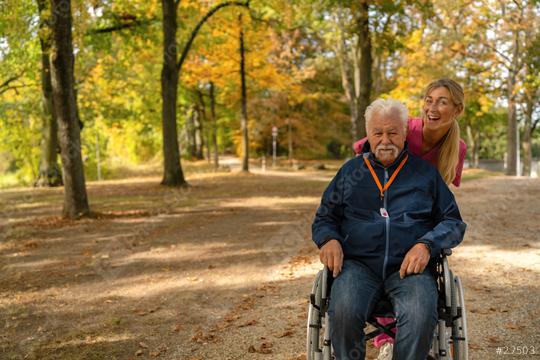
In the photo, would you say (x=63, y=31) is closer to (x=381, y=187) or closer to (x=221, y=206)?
(x=221, y=206)

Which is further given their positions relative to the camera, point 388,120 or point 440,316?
point 388,120

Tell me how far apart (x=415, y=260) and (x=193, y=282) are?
12.4 feet

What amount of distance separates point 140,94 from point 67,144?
56.5 ft

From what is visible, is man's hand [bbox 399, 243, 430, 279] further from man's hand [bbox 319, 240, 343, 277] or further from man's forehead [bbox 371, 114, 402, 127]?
man's forehead [bbox 371, 114, 402, 127]

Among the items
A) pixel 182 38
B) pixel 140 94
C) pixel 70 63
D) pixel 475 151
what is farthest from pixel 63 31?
pixel 475 151

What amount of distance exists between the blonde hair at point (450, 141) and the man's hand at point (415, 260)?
72 cm

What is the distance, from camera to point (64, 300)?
546 centimetres

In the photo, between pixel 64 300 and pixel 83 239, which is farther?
pixel 83 239

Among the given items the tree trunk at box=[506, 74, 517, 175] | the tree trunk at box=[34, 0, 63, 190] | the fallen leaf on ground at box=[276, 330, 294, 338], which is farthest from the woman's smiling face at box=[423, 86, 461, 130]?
the tree trunk at box=[506, 74, 517, 175]

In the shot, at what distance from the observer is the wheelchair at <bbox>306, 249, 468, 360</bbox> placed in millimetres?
2652

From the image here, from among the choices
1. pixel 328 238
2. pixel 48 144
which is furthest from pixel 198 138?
pixel 328 238

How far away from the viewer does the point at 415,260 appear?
2.66m

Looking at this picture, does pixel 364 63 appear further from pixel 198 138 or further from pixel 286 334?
A: pixel 198 138

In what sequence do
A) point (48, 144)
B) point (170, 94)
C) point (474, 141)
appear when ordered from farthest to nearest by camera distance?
point (474, 141) < point (48, 144) < point (170, 94)
